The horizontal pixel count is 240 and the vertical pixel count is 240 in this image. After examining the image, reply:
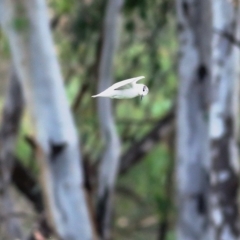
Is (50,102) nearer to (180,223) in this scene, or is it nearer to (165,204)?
(180,223)

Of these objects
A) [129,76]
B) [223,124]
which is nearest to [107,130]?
[223,124]

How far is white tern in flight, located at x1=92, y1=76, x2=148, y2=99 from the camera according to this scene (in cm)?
77

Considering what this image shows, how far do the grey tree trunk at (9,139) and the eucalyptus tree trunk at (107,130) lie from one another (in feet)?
1.98

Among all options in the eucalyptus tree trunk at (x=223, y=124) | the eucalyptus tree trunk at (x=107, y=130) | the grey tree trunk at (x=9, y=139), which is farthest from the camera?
the grey tree trunk at (x=9, y=139)

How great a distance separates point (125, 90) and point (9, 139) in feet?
10.8

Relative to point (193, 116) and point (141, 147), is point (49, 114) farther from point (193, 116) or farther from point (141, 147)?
point (141, 147)

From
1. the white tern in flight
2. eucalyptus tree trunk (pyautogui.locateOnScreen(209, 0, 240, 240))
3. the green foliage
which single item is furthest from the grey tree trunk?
the white tern in flight

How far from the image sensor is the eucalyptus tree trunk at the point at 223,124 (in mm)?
2982

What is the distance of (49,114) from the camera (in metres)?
2.91

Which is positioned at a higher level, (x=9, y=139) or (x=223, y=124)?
(x=223, y=124)

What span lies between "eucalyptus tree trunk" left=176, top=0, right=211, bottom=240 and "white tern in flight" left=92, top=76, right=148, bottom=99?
7.70 feet

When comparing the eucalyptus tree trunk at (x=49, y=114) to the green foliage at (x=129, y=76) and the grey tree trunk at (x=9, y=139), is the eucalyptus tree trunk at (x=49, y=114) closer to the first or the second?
the green foliage at (x=129, y=76)

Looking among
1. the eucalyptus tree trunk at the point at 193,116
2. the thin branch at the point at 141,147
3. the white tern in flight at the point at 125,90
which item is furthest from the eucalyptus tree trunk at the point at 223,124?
the white tern in flight at the point at 125,90

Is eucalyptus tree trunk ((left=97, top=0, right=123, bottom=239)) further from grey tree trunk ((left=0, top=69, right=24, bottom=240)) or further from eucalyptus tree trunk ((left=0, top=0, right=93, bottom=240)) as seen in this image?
grey tree trunk ((left=0, top=69, right=24, bottom=240))
